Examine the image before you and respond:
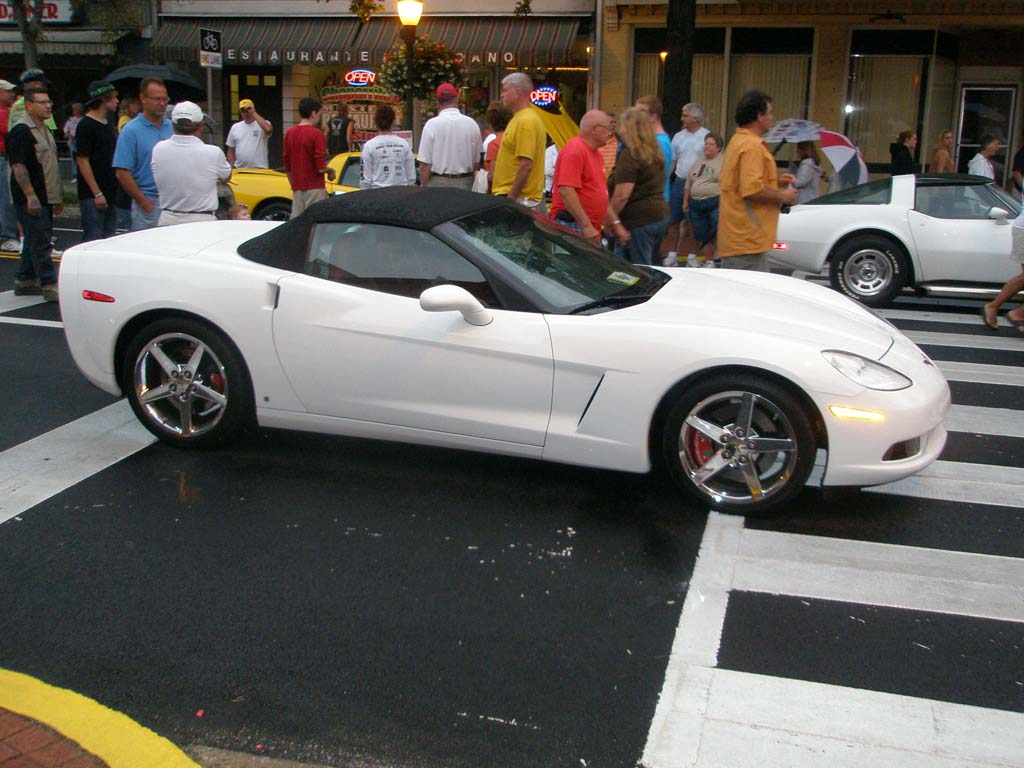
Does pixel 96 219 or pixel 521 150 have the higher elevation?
pixel 521 150

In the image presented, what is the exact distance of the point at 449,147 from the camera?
9523 millimetres

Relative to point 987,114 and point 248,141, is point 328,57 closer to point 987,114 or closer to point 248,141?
point 248,141

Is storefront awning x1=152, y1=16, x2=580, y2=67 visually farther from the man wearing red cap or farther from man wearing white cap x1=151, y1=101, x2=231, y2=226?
man wearing white cap x1=151, y1=101, x2=231, y2=226

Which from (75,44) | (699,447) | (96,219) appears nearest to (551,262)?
(699,447)

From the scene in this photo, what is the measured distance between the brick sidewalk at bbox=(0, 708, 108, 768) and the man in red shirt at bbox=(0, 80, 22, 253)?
1021cm

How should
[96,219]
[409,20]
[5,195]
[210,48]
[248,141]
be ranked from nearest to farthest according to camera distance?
[96,219]
[5,195]
[248,141]
[409,20]
[210,48]

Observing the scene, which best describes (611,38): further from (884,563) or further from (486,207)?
(884,563)

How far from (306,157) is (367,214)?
20.2ft

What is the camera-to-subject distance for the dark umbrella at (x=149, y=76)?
1388cm

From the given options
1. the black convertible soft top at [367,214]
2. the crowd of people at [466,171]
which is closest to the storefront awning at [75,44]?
the crowd of people at [466,171]

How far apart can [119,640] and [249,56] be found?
20398 millimetres

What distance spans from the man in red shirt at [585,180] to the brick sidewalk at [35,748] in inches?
197

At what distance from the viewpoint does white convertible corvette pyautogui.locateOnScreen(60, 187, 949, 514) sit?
454cm

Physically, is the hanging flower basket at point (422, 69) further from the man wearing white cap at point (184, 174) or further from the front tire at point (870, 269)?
the man wearing white cap at point (184, 174)
